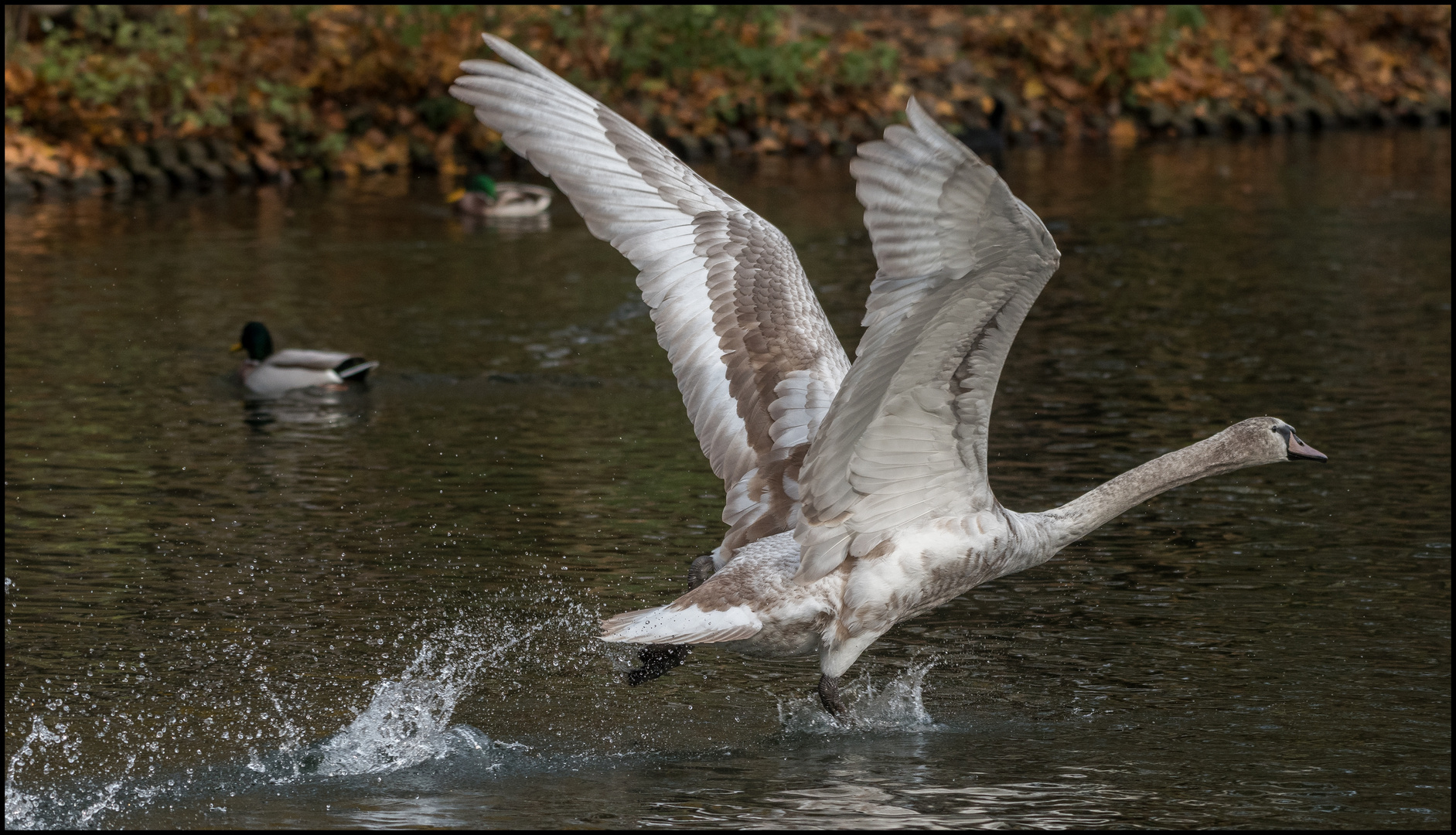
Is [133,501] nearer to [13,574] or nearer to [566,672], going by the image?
[13,574]

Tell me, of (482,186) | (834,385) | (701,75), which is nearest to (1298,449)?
(834,385)

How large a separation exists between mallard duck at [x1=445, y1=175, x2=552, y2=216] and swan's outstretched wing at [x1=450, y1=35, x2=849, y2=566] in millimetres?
13368

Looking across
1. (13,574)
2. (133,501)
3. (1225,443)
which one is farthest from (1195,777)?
(133,501)

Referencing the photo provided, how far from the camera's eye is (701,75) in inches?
1043

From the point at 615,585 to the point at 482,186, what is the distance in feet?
43.3

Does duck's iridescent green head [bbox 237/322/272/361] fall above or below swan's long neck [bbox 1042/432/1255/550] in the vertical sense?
below

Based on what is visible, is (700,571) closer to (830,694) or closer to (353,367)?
(830,694)

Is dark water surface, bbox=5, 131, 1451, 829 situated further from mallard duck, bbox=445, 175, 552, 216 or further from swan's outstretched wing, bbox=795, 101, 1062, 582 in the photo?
mallard duck, bbox=445, 175, 552, 216

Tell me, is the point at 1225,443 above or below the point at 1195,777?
above

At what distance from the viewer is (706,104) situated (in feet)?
85.9

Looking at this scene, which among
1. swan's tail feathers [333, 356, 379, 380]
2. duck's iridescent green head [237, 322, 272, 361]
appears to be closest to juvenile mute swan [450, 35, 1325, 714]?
swan's tail feathers [333, 356, 379, 380]

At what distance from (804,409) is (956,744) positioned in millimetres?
1255

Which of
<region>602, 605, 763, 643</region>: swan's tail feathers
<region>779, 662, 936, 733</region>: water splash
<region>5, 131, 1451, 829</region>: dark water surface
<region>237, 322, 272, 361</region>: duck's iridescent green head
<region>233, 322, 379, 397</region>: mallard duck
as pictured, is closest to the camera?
<region>602, 605, 763, 643</region>: swan's tail feathers

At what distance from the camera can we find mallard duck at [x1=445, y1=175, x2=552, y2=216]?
2053 cm
